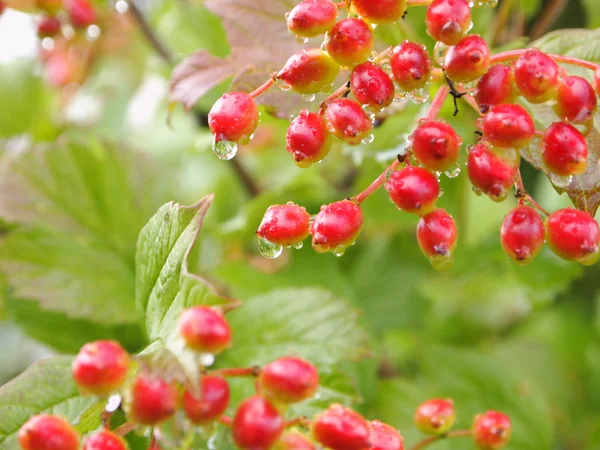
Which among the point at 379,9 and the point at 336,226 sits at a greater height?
the point at 379,9

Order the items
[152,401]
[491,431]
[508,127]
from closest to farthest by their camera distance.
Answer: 1. [152,401]
2. [508,127]
3. [491,431]

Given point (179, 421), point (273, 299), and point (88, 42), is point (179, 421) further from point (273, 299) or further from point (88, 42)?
point (88, 42)

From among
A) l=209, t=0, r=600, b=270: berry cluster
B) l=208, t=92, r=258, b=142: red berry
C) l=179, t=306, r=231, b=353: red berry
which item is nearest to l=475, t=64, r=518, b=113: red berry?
l=209, t=0, r=600, b=270: berry cluster

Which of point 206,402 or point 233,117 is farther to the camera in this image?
point 233,117

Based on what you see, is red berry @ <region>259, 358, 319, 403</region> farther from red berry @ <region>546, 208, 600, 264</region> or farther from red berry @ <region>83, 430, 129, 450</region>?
red berry @ <region>546, 208, 600, 264</region>

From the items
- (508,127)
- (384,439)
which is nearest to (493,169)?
(508,127)

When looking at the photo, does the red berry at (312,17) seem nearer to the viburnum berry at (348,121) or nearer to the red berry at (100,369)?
the viburnum berry at (348,121)

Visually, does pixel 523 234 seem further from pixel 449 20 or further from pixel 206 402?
pixel 206 402
